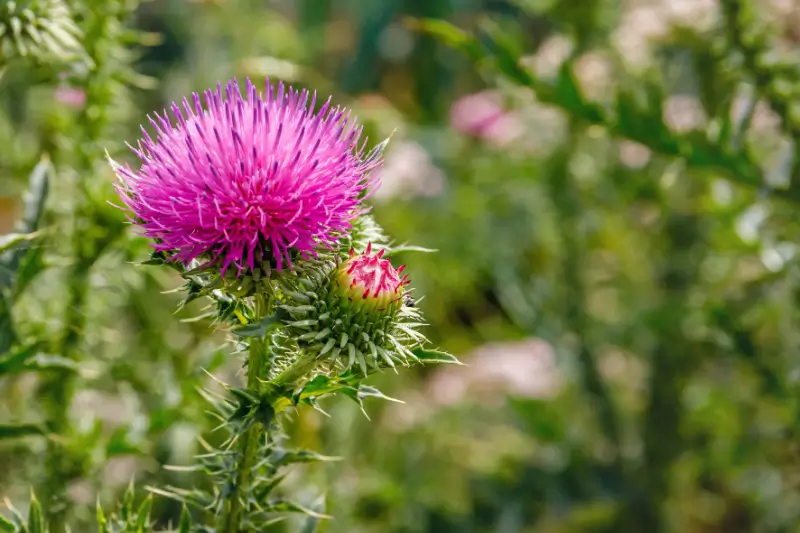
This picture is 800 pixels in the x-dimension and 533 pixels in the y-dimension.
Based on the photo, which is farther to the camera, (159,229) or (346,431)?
(346,431)

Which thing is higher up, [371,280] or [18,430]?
[371,280]

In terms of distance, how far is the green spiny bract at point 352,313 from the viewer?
4.46 ft

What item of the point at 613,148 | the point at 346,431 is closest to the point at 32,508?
the point at 346,431

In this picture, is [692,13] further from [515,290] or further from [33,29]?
[33,29]

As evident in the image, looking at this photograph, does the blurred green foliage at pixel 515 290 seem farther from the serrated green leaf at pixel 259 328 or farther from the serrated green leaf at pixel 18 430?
the serrated green leaf at pixel 259 328

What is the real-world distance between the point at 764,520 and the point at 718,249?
43.1 inches

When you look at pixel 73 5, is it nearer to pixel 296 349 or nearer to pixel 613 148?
pixel 296 349

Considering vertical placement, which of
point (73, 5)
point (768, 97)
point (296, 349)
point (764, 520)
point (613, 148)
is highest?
point (613, 148)

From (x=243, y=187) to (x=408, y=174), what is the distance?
2.97 metres

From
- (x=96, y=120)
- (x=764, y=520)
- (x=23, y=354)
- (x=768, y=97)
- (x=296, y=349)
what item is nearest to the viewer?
(x=296, y=349)

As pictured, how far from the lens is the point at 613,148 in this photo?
11.6ft

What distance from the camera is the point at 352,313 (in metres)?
1.39

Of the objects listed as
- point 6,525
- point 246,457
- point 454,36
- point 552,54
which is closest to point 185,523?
point 246,457

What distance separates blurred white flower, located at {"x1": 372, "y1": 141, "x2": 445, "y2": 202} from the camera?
4.12 metres
